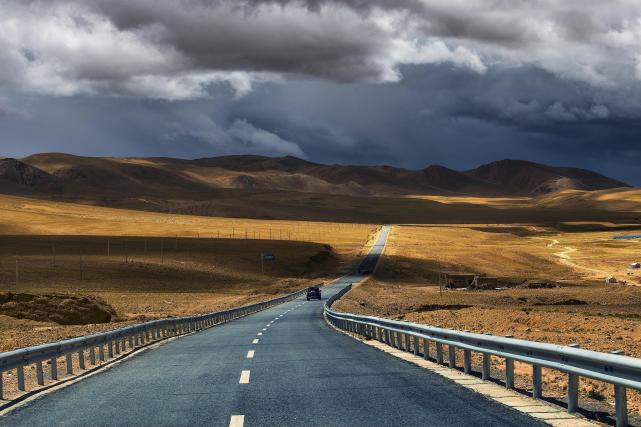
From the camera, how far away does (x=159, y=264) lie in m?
106

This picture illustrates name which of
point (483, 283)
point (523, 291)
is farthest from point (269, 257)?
point (523, 291)

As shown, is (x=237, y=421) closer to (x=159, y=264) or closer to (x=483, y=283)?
(x=483, y=283)

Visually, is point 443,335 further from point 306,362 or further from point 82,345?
point 82,345

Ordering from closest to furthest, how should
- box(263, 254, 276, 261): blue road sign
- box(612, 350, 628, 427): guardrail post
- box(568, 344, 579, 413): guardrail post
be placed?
1. box(612, 350, 628, 427): guardrail post
2. box(568, 344, 579, 413): guardrail post
3. box(263, 254, 276, 261): blue road sign

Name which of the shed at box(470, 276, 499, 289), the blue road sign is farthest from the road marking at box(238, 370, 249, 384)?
the blue road sign

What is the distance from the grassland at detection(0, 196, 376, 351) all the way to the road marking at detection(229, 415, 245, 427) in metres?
47.8

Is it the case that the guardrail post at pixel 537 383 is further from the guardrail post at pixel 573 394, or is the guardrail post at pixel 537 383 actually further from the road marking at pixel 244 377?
the road marking at pixel 244 377

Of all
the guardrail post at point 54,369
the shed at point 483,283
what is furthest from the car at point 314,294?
the guardrail post at point 54,369

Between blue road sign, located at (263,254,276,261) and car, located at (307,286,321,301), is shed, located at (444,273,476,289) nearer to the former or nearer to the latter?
car, located at (307,286,321,301)

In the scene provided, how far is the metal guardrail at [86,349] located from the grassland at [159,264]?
20284 millimetres

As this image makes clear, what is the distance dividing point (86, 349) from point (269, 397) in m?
11.4

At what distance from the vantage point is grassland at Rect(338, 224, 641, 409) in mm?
29508

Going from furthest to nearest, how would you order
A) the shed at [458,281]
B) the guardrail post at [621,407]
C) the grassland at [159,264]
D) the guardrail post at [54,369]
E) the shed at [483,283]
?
1. the shed at [458,281]
2. the shed at [483,283]
3. the grassland at [159,264]
4. the guardrail post at [54,369]
5. the guardrail post at [621,407]

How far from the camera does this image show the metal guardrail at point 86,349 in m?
15.5
